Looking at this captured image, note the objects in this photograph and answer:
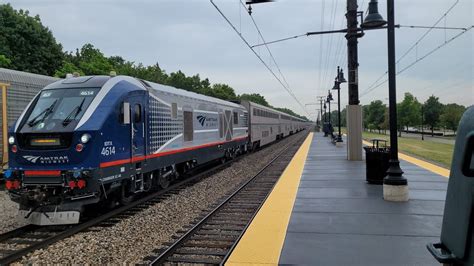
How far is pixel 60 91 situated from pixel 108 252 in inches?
157

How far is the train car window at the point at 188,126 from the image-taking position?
13.4m

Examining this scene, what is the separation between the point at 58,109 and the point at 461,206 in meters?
7.83

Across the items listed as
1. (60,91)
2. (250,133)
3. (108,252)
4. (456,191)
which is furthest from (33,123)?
(250,133)

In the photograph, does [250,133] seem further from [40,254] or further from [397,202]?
[40,254]

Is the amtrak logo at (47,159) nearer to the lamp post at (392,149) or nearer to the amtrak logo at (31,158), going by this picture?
the amtrak logo at (31,158)

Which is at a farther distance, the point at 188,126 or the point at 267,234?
the point at 188,126

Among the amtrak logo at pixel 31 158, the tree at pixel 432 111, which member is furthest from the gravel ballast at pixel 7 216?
the tree at pixel 432 111

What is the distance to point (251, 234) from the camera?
609 cm

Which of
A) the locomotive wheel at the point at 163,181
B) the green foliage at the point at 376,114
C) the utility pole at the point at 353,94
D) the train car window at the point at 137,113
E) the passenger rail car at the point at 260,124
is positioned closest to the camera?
the train car window at the point at 137,113

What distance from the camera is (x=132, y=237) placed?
718 centimetres

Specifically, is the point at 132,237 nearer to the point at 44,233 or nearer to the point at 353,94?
the point at 44,233

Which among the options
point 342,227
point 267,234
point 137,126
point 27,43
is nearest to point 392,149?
point 342,227

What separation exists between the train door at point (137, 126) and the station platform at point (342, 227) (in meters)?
3.32

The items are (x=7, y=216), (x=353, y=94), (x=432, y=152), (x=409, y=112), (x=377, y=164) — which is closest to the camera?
(x=7, y=216)
